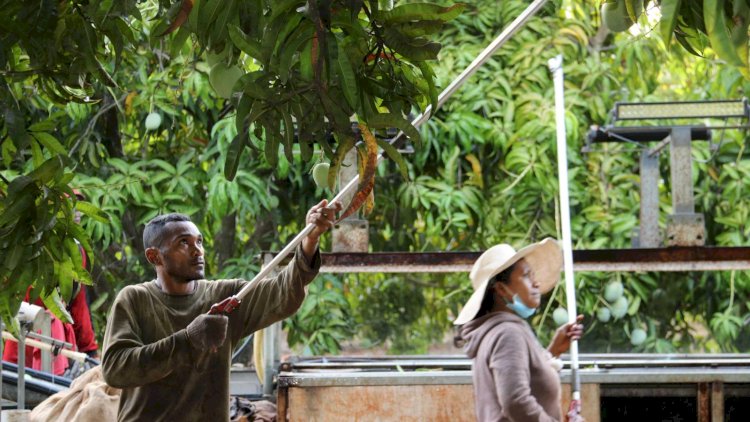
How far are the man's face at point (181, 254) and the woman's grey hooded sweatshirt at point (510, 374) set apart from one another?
0.79m

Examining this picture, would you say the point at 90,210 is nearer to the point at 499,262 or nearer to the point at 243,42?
the point at 243,42

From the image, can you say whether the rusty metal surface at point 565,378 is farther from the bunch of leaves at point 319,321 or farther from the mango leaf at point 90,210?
the bunch of leaves at point 319,321

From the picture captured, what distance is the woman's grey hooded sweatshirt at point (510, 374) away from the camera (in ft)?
10.6

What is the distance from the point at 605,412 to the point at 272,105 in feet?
8.48

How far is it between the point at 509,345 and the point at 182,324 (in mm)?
860

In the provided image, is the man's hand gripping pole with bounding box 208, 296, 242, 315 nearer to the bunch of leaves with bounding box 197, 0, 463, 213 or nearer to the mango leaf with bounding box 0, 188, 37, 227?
the mango leaf with bounding box 0, 188, 37, 227

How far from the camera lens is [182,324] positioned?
3.26 metres

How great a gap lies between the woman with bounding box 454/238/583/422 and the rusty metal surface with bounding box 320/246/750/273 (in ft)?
3.03

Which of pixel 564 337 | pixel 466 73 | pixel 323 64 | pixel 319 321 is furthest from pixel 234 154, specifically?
pixel 319 321

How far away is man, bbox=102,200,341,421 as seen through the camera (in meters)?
3.03

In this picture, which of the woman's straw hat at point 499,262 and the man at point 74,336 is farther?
the man at point 74,336

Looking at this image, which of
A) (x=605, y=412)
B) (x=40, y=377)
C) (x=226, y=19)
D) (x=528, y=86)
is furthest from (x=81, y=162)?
(x=226, y=19)

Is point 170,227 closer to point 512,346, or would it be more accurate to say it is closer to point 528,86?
point 512,346

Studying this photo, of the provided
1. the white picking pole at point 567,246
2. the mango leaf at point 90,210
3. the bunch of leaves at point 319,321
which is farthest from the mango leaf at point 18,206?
the bunch of leaves at point 319,321
